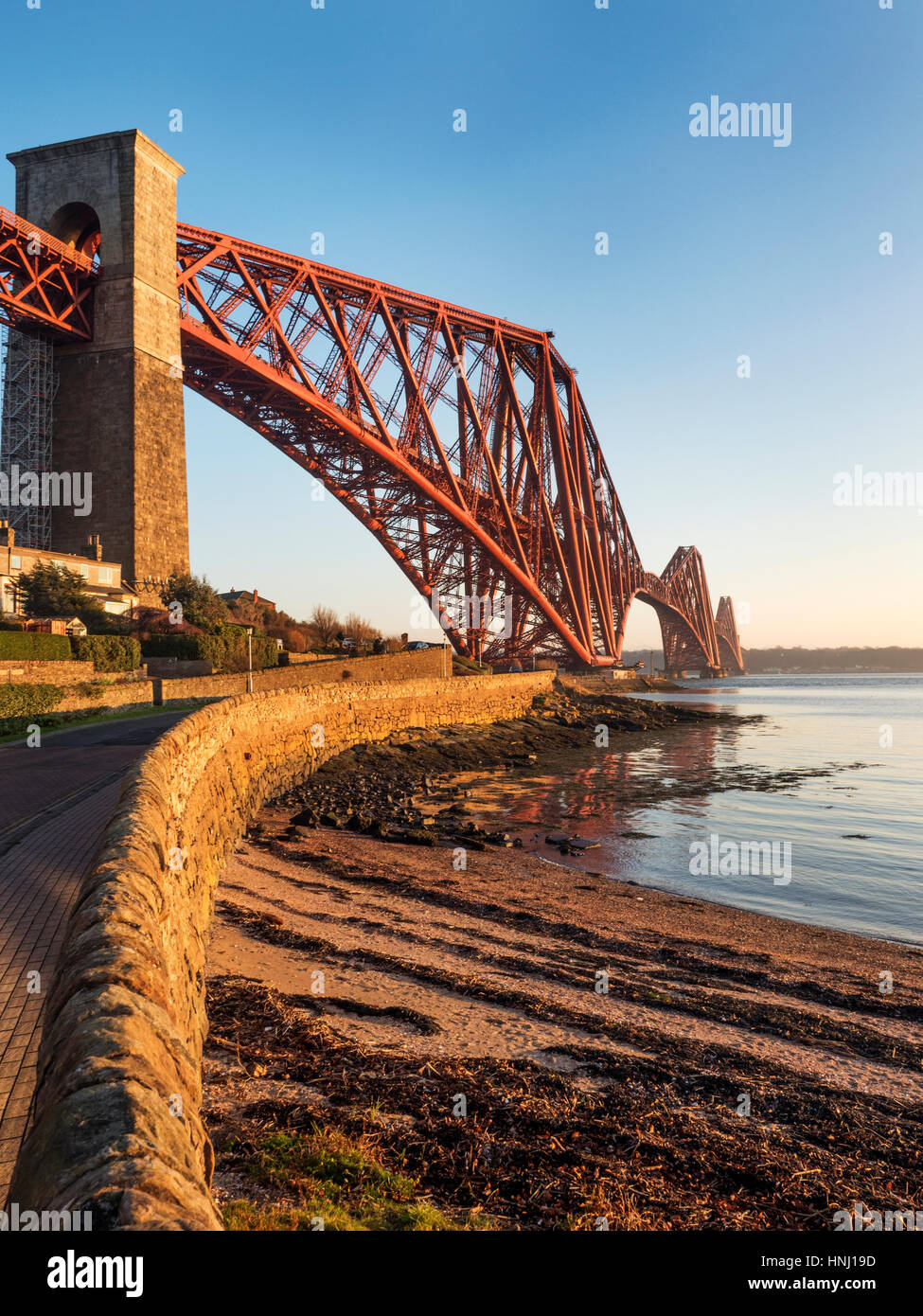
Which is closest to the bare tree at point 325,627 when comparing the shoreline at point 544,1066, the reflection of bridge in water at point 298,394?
the reflection of bridge in water at point 298,394

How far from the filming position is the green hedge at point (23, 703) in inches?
774

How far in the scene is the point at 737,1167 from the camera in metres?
4.89

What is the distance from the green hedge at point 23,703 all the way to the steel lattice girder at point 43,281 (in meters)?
19.7

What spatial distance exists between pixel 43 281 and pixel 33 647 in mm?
20510

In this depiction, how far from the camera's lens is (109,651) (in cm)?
2664

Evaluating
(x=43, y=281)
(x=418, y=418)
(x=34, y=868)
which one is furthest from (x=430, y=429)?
(x=34, y=868)
